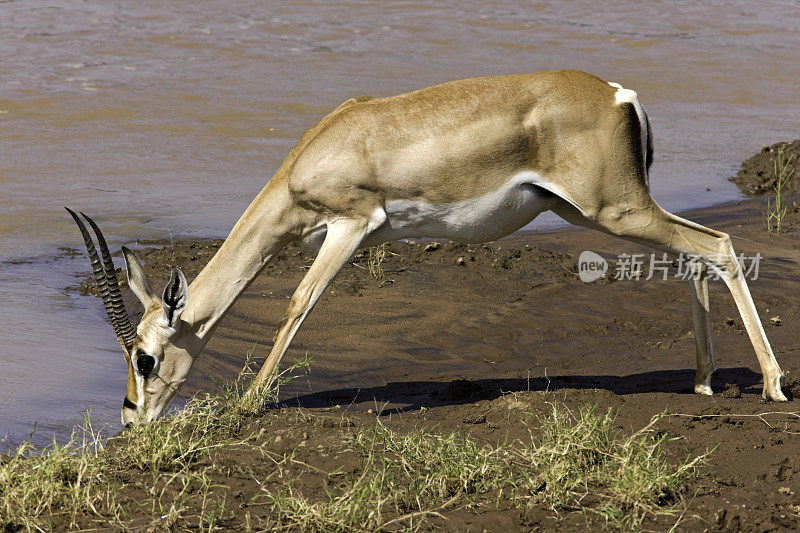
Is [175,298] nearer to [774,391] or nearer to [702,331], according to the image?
[702,331]

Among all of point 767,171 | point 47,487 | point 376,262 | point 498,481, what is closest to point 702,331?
point 498,481

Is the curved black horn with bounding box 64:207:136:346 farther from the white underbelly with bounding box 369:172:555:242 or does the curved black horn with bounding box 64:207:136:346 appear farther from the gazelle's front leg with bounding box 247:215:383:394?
the white underbelly with bounding box 369:172:555:242

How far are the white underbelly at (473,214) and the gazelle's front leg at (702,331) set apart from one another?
1.15 metres

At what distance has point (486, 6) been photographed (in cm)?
2467

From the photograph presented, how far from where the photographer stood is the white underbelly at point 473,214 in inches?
229

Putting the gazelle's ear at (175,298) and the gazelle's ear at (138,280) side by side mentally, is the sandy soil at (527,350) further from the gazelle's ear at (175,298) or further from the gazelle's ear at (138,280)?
the gazelle's ear at (138,280)

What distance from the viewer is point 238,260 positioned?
5.83 meters

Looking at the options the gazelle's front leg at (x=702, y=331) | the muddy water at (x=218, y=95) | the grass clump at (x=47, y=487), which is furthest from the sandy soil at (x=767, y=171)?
the grass clump at (x=47, y=487)

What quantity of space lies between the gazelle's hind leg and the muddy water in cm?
332

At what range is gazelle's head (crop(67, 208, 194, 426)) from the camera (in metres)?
5.53

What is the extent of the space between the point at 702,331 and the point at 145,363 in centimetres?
355

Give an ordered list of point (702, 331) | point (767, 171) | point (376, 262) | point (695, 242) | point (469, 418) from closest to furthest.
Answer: point (469, 418), point (695, 242), point (702, 331), point (376, 262), point (767, 171)

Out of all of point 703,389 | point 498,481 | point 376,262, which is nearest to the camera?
point 498,481

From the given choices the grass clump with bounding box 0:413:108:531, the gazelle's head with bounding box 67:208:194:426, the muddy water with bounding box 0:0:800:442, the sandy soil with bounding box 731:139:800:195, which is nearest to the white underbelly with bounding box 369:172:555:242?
the gazelle's head with bounding box 67:208:194:426
